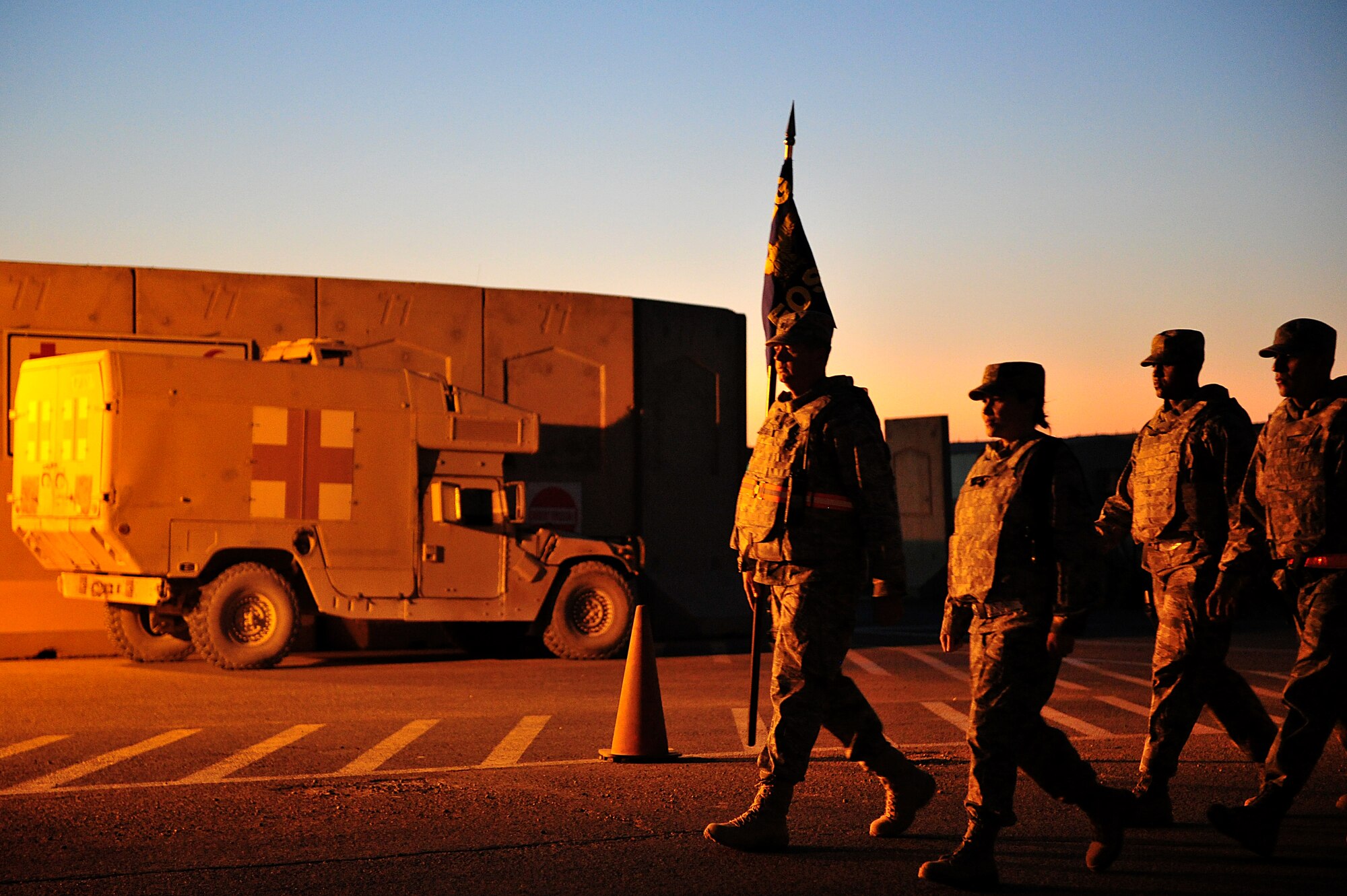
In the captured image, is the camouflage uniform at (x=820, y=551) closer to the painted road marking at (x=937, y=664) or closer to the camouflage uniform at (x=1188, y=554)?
the camouflage uniform at (x=1188, y=554)

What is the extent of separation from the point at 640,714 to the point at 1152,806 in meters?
3.04

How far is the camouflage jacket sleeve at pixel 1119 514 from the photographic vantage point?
6.92 metres

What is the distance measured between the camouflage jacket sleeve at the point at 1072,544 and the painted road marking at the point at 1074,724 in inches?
168

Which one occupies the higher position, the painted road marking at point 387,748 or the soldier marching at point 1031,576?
the soldier marching at point 1031,576

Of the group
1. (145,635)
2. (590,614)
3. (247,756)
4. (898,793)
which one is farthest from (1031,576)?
(145,635)

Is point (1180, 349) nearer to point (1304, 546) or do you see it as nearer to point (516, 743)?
point (1304, 546)

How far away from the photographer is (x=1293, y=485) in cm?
613

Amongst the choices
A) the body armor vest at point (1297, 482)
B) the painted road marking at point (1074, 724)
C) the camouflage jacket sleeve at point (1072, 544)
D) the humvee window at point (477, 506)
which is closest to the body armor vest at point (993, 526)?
the camouflage jacket sleeve at point (1072, 544)

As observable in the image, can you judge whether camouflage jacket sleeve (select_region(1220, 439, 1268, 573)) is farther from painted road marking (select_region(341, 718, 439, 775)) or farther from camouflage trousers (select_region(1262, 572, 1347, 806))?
painted road marking (select_region(341, 718, 439, 775))

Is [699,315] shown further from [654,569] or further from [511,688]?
[511,688]

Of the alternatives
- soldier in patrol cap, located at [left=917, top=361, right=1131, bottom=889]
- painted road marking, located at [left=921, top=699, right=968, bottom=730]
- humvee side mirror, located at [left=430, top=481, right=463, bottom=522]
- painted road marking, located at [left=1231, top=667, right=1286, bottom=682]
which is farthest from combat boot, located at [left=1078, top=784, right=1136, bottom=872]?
humvee side mirror, located at [left=430, top=481, right=463, bottom=522]

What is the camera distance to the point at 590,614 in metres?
16.3

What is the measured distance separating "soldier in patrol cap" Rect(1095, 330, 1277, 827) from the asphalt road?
0.39 metres

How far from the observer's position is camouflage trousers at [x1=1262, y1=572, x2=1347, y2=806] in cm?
586
